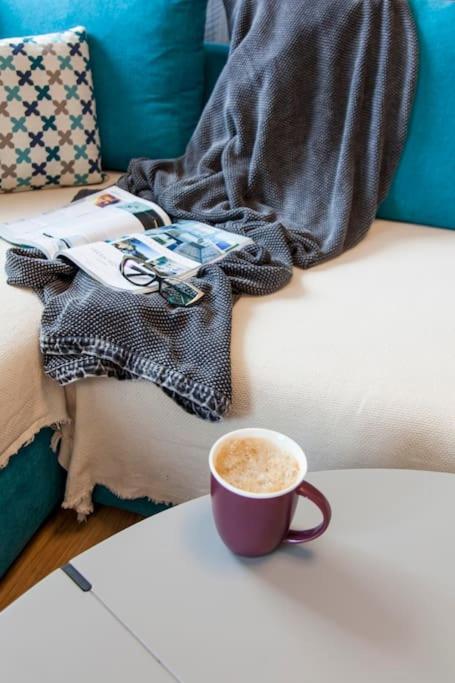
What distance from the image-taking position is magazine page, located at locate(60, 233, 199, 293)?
105 cm

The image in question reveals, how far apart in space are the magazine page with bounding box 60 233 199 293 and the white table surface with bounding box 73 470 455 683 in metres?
0.51

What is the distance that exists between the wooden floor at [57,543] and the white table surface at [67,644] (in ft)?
1.78

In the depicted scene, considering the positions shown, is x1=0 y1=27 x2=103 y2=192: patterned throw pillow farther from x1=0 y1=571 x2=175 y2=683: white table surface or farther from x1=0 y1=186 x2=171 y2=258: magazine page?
x1=0 y1=571 x2=175 y2=683: white table surface

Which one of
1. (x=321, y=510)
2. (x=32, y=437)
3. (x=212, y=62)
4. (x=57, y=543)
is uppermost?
(x=212, y=62)

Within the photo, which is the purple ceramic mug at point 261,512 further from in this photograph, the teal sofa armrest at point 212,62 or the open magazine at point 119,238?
the teal sofa armrest at point 212,62

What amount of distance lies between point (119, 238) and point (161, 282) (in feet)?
0.67

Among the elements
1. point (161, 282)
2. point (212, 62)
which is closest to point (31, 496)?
point (161, 282)

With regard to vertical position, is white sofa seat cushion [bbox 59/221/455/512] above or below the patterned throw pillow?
below

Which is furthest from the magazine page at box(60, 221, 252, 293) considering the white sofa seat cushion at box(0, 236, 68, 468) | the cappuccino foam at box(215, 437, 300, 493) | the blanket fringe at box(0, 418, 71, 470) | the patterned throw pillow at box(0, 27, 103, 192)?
the cappuccino foam at box(215, 437, 300, 493)

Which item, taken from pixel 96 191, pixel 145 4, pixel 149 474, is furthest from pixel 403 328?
pixel 145 4

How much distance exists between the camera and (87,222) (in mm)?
1240

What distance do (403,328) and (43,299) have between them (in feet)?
2.03

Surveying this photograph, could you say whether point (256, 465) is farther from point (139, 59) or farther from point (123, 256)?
point (139, 59)

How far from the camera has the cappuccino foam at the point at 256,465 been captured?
561 mm
